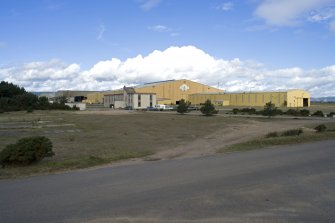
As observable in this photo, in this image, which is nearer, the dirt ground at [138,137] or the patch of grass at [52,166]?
the patch of grass at [52,166]

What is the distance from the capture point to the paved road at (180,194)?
21.8 feet

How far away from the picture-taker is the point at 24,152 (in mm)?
12898

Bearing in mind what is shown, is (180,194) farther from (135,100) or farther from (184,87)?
(184,87)

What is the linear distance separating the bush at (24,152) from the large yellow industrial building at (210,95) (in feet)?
329

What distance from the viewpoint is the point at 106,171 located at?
38.4ft

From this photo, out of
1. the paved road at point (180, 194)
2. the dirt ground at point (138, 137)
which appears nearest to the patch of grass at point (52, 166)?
the paved road at point (180, 194)

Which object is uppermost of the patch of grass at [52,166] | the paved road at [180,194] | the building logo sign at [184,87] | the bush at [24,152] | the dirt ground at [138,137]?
the building logo sign at [184,87]

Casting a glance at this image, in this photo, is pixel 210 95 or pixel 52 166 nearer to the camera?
pixel 52 166

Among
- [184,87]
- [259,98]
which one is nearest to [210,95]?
[184,87]

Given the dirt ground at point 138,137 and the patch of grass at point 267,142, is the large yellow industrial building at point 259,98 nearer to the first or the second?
the dirt ground at point 138,137

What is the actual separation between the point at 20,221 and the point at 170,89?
132 metres

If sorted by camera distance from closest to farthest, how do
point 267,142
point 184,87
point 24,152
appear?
point 24,152
point 267,142
point 184,87

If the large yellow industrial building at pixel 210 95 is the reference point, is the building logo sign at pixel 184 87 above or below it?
above

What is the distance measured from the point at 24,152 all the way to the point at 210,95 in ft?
408
